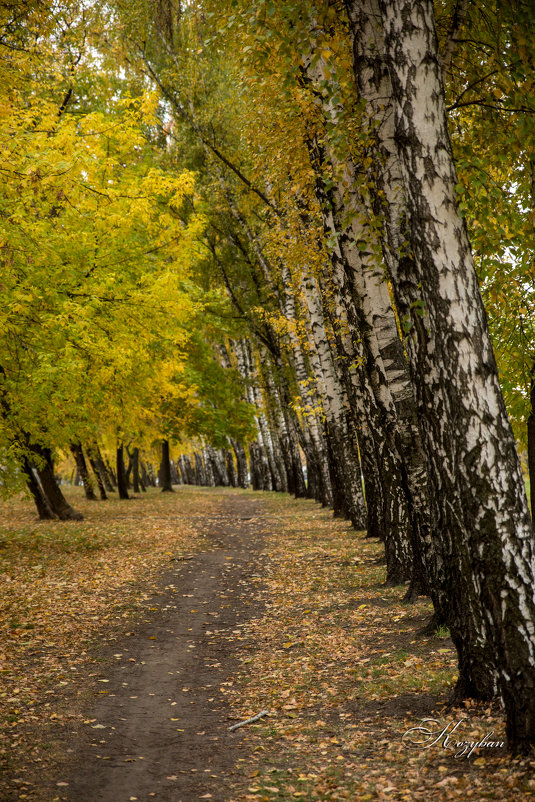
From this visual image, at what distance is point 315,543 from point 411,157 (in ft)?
35.2

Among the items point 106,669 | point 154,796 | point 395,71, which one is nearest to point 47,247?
point 106,669

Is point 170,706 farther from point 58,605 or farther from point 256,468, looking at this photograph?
point 256,468

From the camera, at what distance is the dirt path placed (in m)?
4.26

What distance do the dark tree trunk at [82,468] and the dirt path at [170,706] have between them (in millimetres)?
12586

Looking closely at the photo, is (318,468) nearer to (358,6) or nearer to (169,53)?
(169,53)

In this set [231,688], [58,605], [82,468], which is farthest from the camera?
[82,468]

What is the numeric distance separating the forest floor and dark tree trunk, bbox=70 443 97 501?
1131 centimetres

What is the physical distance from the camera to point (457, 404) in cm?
394

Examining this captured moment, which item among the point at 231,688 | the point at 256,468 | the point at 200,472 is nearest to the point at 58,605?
the point at 231,688

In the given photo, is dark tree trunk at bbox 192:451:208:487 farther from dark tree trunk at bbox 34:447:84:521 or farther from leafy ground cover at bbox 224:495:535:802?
leafy ground cover at bbox 224:495:535:802

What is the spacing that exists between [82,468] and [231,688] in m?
20.8

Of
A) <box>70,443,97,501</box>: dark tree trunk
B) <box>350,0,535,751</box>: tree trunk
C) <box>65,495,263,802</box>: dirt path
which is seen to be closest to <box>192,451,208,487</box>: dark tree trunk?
<box>70,443,97,501</box>: dark tree trunk

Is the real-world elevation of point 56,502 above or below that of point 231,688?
above

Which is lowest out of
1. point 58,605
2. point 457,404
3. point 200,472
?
point 58,605
